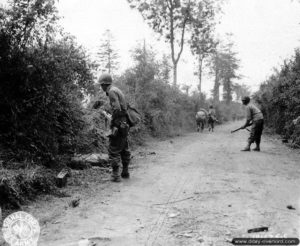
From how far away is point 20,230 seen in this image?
167 inches

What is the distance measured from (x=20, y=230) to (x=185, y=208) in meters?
2.31

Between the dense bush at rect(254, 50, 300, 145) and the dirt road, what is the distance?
6.83 m

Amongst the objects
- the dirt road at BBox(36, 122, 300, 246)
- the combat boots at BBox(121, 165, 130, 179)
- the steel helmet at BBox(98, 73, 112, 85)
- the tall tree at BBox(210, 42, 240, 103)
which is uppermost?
the tall tree at BBox(210, 42, 240, 103)

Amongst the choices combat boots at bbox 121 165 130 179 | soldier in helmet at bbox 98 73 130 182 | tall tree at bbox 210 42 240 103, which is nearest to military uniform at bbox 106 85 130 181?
soldier in helmet at bbox 98 73 130 182

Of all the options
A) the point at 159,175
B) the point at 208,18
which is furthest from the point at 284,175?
the point at 208,18

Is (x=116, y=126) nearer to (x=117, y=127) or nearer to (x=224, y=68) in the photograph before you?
(x=117, y=127)

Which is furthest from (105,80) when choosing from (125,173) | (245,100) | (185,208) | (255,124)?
(255,124)

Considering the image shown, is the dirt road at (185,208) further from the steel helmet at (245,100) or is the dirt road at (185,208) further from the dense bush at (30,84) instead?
the steel helmet at (245,100)

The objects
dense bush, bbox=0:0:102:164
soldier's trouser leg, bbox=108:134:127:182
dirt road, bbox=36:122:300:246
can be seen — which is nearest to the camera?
dirt road, bbox=36:122:300:246

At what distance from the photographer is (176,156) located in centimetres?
1121

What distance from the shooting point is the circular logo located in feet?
13.3

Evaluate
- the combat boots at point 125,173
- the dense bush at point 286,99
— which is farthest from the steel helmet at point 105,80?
the dense bush at point 286,99

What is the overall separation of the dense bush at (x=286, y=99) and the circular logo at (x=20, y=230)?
447 inches

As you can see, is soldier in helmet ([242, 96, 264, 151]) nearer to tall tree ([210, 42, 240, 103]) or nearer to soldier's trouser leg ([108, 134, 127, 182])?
soldier's trouser leg ([108, 134, 127, 182])
